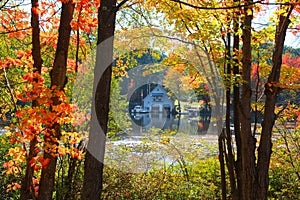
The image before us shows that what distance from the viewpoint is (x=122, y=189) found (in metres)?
4.84

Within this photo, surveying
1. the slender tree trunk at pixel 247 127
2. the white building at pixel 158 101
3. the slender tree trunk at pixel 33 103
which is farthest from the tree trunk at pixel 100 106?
the white building at pixel 158 101

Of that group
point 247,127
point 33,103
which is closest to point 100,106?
point 33,103

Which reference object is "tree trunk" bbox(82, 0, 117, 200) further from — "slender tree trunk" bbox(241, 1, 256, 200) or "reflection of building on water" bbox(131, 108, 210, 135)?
"reflection of building on water" bbox(131, 108, 210, 135)

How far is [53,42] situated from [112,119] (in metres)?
1.72

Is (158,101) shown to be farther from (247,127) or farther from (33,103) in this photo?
(33,103)

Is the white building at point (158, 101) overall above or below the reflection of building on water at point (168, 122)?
above

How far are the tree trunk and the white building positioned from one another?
3845 millimetres

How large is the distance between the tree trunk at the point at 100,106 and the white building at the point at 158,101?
12.6 ft

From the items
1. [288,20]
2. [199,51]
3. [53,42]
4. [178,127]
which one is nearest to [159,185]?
[178,127]

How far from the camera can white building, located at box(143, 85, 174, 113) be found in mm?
6446

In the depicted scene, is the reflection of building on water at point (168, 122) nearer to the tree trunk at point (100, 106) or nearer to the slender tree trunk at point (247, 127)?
the slender tree trunk at point (247, 127)

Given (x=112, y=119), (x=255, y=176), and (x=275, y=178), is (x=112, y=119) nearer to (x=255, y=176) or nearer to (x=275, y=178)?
(x=255, y=176)

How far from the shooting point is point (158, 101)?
22.9 ft

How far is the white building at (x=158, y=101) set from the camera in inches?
254
